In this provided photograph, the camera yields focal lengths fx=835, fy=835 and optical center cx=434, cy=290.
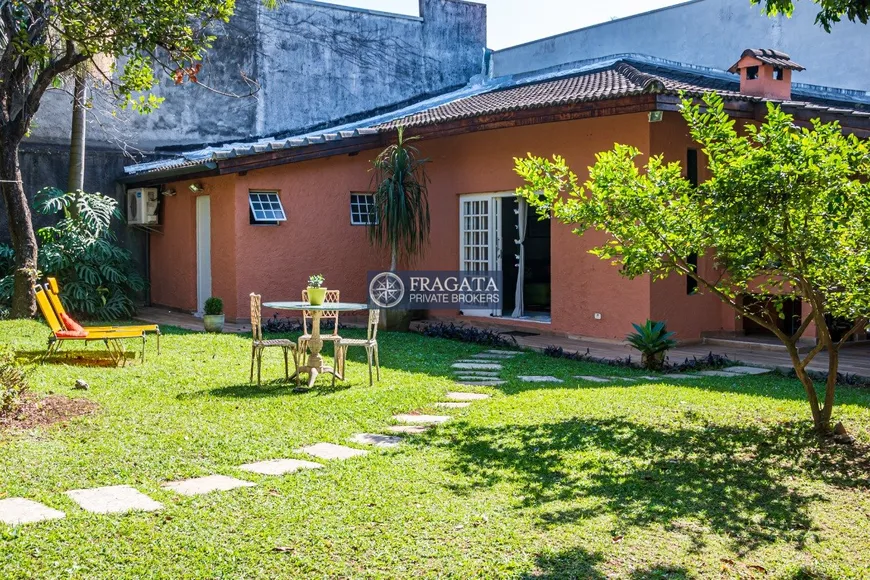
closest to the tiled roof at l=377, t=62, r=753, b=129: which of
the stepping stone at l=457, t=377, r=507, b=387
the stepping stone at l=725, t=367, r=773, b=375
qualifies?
the stepping stone at l=725, t=367, r=773, b=375

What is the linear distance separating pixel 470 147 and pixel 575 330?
350 centimetres

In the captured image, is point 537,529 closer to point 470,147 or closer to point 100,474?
point 100,474

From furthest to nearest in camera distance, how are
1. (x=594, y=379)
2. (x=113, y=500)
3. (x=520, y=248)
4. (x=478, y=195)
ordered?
(x=478, y=195) < (x=520, y=248) < (x=594, y=379) < (x=113, y=500)

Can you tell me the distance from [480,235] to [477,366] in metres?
4.25

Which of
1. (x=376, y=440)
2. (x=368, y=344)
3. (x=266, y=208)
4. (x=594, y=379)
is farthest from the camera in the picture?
(x=266, y=208)

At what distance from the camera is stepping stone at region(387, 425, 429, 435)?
616 cm

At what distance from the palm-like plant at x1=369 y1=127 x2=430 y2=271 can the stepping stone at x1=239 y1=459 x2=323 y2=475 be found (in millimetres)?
7841

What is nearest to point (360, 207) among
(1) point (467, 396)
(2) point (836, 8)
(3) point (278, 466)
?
(1) point (467, 396)

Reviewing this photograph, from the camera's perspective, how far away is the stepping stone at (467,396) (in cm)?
752

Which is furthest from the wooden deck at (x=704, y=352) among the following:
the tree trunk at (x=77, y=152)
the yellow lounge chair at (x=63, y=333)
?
the tree trunk at (x=77, y=152)

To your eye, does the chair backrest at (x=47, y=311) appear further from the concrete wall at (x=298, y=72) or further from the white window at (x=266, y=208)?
the concrete wall at (x=298, y=72)

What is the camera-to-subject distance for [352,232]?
47.1 ft

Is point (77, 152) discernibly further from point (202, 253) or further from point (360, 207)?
point (360, 207)

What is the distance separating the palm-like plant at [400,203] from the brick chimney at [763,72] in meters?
4.74
